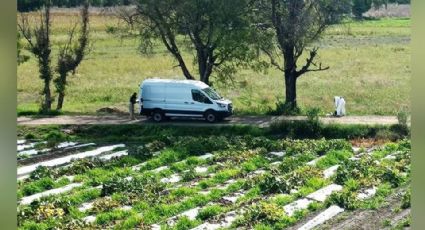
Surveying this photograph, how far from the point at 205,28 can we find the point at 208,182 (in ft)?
29.3

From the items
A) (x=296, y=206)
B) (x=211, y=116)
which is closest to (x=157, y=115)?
(x=211, y=116)

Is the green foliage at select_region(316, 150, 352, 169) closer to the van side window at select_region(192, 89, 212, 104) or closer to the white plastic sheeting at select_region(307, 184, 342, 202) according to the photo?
the white plastic sheeting at select_region(307, 184, 342, 202)

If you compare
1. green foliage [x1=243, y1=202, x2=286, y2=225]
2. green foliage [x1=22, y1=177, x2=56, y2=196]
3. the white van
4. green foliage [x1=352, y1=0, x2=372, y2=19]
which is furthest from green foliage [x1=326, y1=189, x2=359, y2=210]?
green foliage [x1=352, y1=0, x2=372, y2=19]

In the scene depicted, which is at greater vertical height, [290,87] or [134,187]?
[290,87]

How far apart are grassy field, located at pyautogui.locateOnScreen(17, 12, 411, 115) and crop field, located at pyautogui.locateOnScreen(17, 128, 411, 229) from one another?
3085mm

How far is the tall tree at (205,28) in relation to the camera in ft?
66.0

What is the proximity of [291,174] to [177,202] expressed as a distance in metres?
2.64

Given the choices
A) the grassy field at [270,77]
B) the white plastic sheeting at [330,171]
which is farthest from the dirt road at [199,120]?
the white plastic sheeting at [330,171]

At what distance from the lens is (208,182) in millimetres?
12500

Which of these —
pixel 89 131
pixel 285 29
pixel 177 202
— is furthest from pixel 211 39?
pixel 177 202

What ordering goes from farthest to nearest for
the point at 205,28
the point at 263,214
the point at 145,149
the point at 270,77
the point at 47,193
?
1. the point at 270,77
2. the point at 205,28
3. the point at 145,149
4. the point at 47,193
5. the point at 263,214

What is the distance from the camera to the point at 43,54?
2019 cm

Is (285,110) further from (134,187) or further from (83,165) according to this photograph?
(134,187)

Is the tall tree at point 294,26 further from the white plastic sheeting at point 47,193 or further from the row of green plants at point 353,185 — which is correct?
the white plastic sheeting at point 47,193
